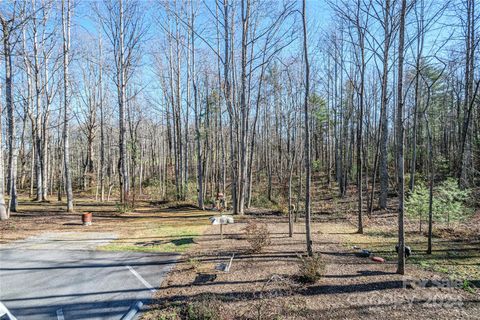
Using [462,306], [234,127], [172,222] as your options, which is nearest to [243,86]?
[234,127]

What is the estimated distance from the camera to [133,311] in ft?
12.5

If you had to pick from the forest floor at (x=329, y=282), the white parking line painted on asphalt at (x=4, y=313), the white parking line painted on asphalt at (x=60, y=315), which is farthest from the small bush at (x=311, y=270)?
the white parking line painted on asphalt at (x=4, y=313)

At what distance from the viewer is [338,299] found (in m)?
3.96

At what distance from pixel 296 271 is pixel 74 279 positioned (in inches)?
175

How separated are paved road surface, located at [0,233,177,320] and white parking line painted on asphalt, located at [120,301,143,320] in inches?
1.1

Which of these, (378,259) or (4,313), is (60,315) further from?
(378,259)

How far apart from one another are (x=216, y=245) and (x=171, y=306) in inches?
128

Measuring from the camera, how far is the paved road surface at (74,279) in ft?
12.7

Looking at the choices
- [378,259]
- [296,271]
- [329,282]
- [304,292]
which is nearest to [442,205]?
[378,259]

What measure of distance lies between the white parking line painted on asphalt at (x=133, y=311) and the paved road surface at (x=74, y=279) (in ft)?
0.09

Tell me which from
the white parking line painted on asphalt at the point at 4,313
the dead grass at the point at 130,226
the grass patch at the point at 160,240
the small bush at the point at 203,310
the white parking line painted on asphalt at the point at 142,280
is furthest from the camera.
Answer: the dead grass at the point at 130,226

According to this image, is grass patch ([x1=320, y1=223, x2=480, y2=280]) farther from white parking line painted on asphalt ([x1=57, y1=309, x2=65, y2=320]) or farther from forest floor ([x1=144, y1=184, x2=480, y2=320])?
white parking line painted on asphalt ([x1=57, y1=309, x2=65, y2=320])

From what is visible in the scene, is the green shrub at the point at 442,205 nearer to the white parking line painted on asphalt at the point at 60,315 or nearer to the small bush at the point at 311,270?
the small bush at the point at 311,270

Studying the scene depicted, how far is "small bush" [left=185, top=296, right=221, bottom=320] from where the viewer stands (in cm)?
346
